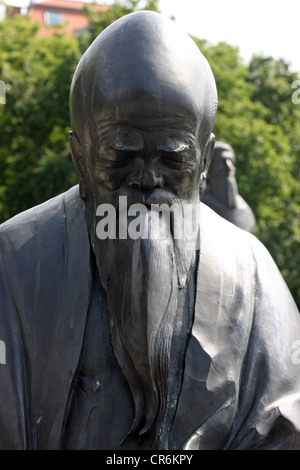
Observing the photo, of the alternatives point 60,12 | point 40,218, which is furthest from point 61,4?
point 40,218

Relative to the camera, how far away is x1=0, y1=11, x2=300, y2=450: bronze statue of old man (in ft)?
9.37

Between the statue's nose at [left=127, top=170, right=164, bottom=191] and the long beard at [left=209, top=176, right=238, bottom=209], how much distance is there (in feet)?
25.5

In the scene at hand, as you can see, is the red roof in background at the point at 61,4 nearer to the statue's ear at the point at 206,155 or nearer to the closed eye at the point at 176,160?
the statue's ear at the point at 206,155

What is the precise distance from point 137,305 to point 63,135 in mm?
16020

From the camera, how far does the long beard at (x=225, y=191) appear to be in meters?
10.6

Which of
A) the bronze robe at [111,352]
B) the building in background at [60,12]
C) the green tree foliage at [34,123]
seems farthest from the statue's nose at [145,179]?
the building in background at [60,12]

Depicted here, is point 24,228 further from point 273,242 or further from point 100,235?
point 273,242

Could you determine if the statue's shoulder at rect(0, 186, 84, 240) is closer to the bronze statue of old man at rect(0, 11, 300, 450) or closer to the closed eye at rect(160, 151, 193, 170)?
the bronze statue of old man at rect(0, 11, 300, 450)

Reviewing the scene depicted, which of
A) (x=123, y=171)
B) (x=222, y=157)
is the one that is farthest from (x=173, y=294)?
(x=222, y=157)

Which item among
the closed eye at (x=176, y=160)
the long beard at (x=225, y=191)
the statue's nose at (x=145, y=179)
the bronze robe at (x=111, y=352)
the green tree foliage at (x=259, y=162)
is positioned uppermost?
the closed eye at (x=176, y=160)

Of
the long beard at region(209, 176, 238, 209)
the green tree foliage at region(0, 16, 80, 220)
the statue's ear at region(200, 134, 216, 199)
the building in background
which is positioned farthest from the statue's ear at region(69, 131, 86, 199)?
the building in background

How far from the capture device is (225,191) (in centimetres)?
1070

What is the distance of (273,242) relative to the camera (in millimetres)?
19141

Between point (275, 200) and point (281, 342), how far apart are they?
1740cm
